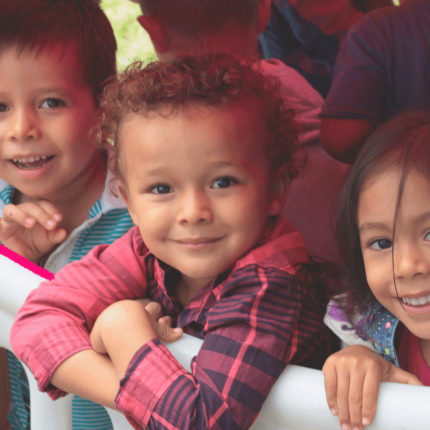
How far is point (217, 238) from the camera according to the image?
850mm

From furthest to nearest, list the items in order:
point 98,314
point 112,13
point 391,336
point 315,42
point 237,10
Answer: point 112,13 < point 315,42 < point 237,10 < point 98,314 < point 391,336

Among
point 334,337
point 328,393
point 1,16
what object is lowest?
point 334,337

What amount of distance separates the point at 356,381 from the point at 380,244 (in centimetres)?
16

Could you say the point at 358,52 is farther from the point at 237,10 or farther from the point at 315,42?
the point at 315,42

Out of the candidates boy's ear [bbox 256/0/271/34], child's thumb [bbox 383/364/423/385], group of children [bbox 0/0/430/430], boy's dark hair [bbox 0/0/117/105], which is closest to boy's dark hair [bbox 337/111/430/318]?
group of children [bbox 0/0/430/430]

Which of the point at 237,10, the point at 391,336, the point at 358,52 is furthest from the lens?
the point at 237,10

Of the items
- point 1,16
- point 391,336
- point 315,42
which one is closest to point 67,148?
point 1,16

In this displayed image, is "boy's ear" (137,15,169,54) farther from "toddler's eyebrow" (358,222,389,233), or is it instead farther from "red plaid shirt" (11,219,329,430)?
"toddler's eyebrow" (358,222,389,233)

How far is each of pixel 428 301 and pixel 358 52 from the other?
473mm

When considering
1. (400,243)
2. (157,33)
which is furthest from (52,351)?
(157,33)

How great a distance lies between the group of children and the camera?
0.72m

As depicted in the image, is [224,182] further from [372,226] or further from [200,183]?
[372,226]

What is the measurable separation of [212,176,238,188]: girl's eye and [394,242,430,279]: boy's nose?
0.23 metres

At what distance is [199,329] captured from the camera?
91cm
